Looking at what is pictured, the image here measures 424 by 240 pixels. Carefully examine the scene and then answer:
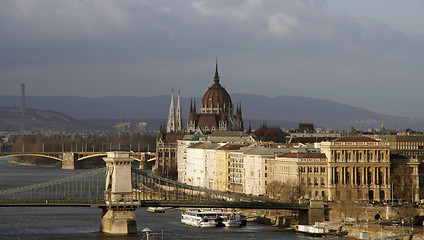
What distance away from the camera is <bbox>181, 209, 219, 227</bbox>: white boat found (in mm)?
71375

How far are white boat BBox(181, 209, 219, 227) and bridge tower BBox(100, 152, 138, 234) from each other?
8548 mm

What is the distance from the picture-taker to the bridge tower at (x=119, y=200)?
205ft

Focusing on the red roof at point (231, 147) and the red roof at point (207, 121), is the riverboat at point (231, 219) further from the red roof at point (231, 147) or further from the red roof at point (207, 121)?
the red roof at point (207, 121)

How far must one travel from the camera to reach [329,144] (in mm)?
78812

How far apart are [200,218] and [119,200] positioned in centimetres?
995

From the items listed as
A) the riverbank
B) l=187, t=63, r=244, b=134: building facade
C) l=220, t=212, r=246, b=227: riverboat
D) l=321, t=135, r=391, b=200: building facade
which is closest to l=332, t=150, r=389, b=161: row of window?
l=321, t=135, r=391, b=200: building facade

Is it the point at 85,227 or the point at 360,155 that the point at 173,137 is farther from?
the point at 85,227

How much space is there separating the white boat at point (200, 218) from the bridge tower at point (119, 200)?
8548 mm

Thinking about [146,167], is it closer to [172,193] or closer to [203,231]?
[172,193]

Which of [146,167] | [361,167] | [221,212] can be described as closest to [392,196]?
[361,167]

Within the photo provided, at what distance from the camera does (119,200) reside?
206 ft

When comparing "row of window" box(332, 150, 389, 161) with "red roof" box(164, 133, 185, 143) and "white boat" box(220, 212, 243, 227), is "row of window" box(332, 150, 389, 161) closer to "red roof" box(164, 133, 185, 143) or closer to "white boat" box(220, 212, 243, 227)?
"white boat" box(220, 212, 243, 227)

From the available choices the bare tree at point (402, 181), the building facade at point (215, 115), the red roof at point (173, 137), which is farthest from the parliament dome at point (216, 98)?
the bare tree at point (402, 181)

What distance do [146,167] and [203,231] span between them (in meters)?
87.1
